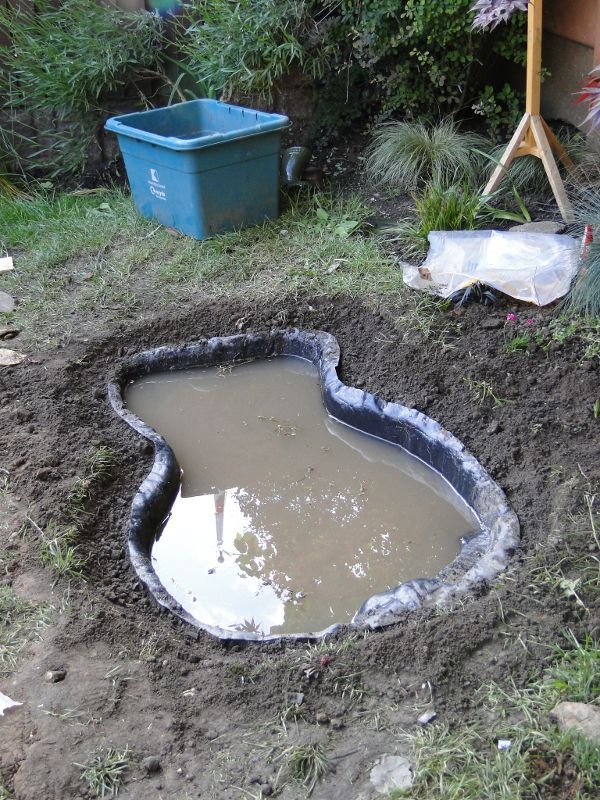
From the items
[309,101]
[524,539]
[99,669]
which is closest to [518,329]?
[524,539]

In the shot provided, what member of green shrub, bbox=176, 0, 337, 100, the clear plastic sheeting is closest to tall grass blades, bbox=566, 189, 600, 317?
the clear plastic sheeting

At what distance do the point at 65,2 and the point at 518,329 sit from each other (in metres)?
4.30

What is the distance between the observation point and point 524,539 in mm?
2533

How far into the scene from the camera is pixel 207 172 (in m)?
4.41

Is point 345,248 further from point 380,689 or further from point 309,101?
point 380,689

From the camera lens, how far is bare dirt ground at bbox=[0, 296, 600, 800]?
1898mm

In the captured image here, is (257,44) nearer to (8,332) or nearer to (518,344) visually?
(8,332)

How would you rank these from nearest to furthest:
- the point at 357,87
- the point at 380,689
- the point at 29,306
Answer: the point at 380,689 → the point at 29,306 → the point at 357,87

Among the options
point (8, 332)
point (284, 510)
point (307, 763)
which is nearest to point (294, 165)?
point (8, 332)

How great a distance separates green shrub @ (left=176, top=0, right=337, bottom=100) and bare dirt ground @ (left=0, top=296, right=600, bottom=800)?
2.72m

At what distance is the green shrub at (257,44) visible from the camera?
501 centimetres

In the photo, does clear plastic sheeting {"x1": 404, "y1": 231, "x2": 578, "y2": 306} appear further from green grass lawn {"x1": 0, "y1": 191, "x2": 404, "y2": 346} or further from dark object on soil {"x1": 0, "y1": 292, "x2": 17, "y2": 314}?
dark object on soil {"x1": 0, "y1": 292, "x2": 17, "y2": 314}

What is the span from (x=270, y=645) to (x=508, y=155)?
2977mm

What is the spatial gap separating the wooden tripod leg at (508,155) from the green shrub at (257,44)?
161 cm
